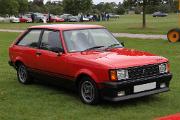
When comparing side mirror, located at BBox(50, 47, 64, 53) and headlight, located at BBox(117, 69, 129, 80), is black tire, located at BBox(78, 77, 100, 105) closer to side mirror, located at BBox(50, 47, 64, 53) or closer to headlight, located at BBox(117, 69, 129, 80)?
headlight, located at BBox(117, 69, 129, 80)

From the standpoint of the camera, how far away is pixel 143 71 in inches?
306

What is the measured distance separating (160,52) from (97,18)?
57.0 meters

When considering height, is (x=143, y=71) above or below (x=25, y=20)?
above

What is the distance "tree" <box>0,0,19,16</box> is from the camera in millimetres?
71113

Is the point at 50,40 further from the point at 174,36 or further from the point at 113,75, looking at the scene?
the point at 174,36

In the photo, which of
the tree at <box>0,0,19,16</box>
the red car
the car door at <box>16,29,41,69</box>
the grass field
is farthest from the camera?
the tree at <box>0,0,19,16</box>

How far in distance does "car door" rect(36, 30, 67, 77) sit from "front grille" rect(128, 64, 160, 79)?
1.46 meters

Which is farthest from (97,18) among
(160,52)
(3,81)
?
(3,81)

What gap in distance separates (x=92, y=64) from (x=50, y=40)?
173 cm

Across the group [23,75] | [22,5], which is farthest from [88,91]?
[22,5]

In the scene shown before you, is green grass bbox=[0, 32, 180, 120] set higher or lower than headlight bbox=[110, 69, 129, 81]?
lower

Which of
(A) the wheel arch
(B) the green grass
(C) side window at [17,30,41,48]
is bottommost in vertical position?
(B) the green grass

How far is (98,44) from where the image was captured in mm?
8797

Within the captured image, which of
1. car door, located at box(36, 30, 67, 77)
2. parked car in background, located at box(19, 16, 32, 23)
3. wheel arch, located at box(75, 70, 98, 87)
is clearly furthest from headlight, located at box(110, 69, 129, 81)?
parked car in background, located at box(19, 16, 32, 23)
